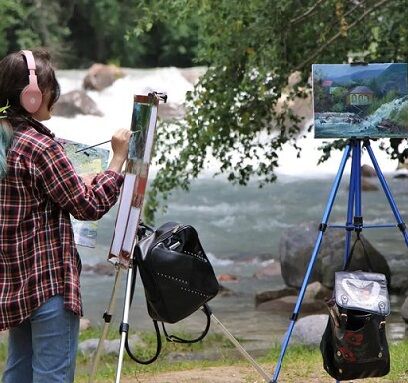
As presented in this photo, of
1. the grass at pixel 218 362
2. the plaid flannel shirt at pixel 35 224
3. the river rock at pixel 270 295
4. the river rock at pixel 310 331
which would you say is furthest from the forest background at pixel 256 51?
the plaid flannel shirt at pixel 35 224

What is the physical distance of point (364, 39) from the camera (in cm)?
781

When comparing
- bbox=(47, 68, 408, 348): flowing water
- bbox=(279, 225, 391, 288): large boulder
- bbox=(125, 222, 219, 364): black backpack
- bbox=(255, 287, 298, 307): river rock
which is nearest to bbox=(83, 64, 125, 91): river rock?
bbox=(47, 68, 408, 348): flowing water

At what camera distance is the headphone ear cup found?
10.1ft

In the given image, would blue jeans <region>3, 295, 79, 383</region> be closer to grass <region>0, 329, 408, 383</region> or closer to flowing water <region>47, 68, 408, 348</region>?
grass <region>0, 329, 408, 383</region>

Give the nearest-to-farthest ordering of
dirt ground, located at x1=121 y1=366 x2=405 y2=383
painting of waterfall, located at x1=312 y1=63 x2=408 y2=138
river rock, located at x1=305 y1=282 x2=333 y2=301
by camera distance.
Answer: painting of waterfall, located at x1=312 y1=63 x2=408 y2=138, dirt ground, located at x1=121 y1=366 x2=405 y2=383, river rock, located at x1=305 y1=282 x2=333 y2=301

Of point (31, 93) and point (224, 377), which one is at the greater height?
point (31, 93)

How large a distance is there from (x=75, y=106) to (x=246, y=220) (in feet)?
25.4

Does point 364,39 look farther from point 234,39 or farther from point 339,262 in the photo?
point 339,262

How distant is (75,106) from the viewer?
69.8 ft

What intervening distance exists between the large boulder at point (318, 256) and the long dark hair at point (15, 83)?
6840 millimetres

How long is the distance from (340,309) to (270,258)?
8.36m

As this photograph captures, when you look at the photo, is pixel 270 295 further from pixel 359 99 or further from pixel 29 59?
pixel 29 59

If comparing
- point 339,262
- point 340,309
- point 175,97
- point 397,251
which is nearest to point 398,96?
point 340,309

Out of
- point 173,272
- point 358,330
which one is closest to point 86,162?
point 173,272
